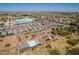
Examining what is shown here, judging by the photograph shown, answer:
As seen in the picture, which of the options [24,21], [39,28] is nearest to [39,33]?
[39,28]

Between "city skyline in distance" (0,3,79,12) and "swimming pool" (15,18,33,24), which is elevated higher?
"city skyline in distance" (0,3,79,12)

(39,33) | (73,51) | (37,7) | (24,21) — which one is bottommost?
(73,51)

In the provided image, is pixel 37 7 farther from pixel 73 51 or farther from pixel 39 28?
pixel 73 51

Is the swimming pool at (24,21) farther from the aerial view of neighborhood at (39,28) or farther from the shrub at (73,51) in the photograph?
the shrub at (73,51)

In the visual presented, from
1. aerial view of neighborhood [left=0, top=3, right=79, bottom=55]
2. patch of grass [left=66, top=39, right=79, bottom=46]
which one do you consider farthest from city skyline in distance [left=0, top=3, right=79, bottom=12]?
patch of grass [left=66, top=39, right=79, bottom=46]

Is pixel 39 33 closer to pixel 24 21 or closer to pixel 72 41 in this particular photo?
pixel 24 21

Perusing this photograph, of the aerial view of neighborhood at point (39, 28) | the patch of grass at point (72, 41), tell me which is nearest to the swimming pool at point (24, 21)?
the aerial view of neighborhood at point (39, 28)

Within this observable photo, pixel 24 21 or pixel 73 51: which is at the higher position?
pixel 24 21

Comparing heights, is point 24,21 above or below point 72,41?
above

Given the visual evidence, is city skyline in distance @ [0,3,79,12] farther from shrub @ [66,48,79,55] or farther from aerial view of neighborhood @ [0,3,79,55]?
shrub @ [66,48,79,55]
